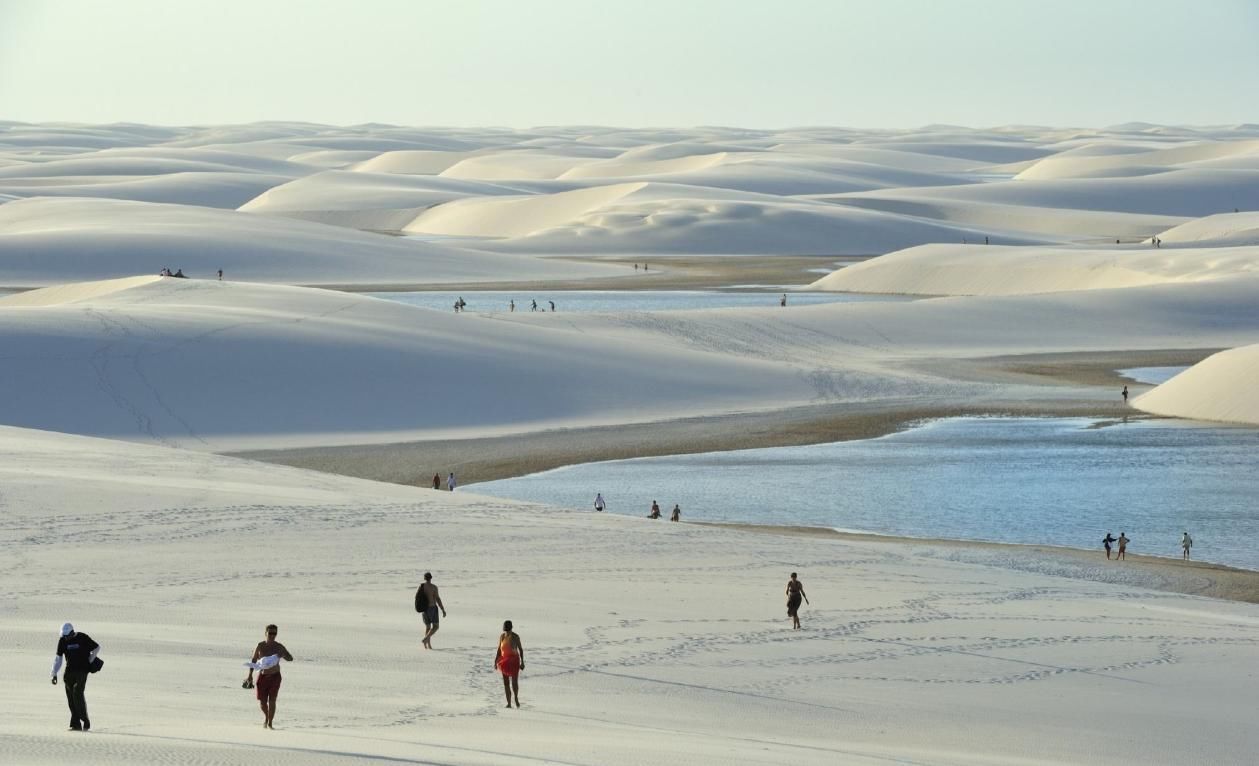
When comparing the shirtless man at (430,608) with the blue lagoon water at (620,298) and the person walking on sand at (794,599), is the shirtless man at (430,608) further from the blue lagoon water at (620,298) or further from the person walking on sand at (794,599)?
the blue lagoon water at (620,298)

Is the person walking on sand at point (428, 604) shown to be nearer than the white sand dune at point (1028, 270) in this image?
Yes

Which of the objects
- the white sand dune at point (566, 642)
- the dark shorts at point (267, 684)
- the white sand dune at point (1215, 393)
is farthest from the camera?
the white sand dune at point (1215, 393)

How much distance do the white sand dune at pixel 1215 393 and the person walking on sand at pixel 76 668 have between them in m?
30.4

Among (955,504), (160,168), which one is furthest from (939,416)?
(160,168)

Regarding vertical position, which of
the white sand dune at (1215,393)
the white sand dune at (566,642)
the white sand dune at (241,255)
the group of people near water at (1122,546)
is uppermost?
the white sand dune at (241,255)

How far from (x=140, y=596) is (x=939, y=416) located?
952 inches

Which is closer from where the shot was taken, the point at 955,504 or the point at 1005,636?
the point at 1005,636

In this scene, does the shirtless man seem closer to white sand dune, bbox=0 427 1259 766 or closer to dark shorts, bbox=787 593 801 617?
white sand dune, bbox=0 427 1259 766

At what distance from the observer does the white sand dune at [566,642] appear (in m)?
11.6

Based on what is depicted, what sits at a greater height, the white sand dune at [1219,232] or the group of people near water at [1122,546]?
the white sand dune at [1219,232]

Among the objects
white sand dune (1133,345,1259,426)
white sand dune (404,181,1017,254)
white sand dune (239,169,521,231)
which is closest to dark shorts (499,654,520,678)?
white sand dune (1133,345,1259,426)

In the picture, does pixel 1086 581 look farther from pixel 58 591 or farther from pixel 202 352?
pixel 202 352

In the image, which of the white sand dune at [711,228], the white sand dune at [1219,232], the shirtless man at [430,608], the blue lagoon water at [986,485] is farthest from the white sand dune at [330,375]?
the white sand dune at [711,228]

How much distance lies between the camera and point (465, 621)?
15.9m
